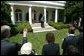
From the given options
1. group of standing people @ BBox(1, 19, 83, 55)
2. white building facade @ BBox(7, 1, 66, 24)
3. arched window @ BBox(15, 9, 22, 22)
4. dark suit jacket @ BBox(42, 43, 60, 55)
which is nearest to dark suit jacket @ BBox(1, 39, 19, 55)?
group of standing people @ BBox(1, 19, 83, 55)

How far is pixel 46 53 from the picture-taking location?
4.68 metres

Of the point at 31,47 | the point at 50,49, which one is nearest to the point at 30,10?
the point at 31,47

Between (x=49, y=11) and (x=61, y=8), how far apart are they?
88.4 inches

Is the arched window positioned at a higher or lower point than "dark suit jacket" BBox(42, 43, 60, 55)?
lower

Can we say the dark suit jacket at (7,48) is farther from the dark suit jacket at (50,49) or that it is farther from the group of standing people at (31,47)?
the dark suit jacket at (50,49)

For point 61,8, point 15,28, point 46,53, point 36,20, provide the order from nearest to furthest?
point 46,53 → point 15,28 → point 36,20 → point 61,8

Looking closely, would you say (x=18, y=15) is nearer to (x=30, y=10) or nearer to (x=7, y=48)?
(x=30, y=10)

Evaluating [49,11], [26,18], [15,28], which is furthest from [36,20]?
[15,28]

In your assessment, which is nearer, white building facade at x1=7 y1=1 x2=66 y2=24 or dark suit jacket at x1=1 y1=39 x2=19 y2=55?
dark suit jacket at x1=1 y1=39 x2=19 y2=55

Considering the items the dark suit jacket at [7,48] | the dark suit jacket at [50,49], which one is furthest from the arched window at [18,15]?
the dark suit jacket at [7,48]

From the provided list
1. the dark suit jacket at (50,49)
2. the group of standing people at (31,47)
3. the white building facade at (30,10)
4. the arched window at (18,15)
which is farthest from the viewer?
the arched window at (18,15)

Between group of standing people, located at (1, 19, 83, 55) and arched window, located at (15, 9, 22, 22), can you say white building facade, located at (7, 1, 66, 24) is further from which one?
group of standing people, located at (1, 19, 83, 55)

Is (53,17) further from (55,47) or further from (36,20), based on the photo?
(55,47)

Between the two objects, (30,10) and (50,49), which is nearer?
(50,49)
